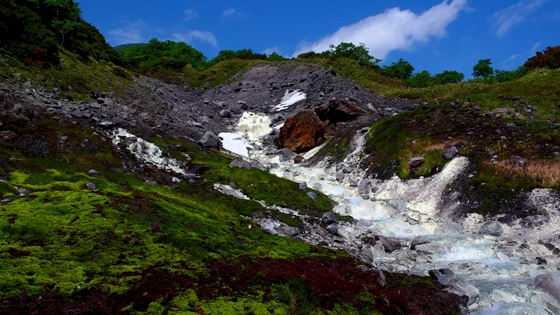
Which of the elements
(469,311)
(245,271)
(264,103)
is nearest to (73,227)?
(245,271)

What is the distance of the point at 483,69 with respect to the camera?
78.8 metres

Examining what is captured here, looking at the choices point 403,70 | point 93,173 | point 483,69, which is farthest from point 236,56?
point 93,173

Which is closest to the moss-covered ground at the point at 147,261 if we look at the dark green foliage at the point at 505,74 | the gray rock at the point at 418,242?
the gray rock at the point at 418,242

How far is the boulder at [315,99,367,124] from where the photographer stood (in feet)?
132

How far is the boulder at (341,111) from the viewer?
1582 inches

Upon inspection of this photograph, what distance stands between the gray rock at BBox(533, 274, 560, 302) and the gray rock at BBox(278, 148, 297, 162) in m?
26.3

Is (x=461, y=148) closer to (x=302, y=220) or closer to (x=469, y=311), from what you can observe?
(x=302, y=220)

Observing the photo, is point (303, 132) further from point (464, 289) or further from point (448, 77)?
point (448, 77)

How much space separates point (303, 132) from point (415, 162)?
15.5 meters

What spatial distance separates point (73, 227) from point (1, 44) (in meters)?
26.3

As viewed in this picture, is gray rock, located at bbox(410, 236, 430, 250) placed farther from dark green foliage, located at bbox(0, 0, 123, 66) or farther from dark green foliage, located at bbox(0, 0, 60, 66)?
dark green foliage, located at bbox(0, 0, 60, 66)

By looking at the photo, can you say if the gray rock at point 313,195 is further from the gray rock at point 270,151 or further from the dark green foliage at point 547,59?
the dark green foliage at point 547,59

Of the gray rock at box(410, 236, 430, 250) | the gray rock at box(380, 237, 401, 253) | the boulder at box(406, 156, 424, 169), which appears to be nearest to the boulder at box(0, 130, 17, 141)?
the gray rock at box(380, 237, 401, 253)

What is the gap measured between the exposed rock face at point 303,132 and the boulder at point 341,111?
124 inches
